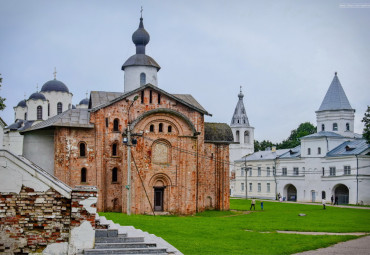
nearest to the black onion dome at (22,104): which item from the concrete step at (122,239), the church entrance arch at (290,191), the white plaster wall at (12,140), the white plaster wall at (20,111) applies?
the white plaster wall at (20,111)

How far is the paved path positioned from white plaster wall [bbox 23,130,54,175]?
22.4 metres

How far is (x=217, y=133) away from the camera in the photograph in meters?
41.4

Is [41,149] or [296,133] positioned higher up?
[296,133]

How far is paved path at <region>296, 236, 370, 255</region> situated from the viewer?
1677cm

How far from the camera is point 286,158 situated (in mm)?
68000

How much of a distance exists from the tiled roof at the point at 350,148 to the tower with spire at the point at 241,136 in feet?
108

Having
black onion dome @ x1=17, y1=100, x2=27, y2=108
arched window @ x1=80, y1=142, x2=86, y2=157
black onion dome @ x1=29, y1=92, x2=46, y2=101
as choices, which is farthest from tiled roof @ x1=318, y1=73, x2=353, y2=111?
black onion dome @ x1=17, y1=100, x2=27, y2=108

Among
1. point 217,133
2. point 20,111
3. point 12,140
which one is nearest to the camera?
point 217,133

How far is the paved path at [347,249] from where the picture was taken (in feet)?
55.0

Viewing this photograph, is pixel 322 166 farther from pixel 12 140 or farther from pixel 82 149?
pixel 12 140

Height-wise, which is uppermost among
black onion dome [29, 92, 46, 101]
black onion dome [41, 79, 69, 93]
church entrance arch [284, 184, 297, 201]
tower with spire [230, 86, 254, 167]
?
black onion dome [41, 79, 69, 93]

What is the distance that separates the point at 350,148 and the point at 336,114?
27.6 feet

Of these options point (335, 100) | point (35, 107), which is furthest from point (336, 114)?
point (35, 107)

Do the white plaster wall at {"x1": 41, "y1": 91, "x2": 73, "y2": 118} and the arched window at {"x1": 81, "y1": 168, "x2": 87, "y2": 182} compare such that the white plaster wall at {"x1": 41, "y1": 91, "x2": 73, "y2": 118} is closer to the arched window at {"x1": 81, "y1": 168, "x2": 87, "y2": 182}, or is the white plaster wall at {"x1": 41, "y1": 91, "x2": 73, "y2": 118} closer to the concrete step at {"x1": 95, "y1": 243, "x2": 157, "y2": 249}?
the arched window at {"x1": 81, "y1": 168, "x2": 87, "y2": 182}
